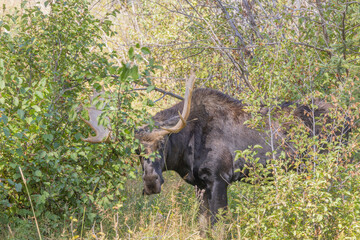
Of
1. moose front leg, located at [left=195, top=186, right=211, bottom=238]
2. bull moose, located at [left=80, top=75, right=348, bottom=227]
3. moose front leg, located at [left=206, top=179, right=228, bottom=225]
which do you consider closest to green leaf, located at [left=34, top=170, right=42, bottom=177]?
bull moose, located at [left=80, top=75, right=348, bottom=227]

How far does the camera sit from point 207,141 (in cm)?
576

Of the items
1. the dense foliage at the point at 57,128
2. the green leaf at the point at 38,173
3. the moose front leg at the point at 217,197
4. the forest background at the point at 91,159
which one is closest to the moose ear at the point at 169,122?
the forest background at the point at 91,159

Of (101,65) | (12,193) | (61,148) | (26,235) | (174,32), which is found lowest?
(26,235)

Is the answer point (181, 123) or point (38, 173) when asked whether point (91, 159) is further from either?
point (181, 123)

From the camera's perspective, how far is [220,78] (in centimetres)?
890

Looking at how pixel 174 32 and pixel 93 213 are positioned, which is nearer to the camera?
pixel 93 213

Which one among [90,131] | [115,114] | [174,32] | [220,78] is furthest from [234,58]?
[115,114]

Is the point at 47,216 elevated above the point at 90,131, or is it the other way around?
the point at 90,131

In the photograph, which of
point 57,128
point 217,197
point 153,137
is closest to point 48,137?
point 57,128

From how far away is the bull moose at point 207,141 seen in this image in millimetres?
5539

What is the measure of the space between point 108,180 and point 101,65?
1.28 metres

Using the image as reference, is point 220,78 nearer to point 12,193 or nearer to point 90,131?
point 90,131

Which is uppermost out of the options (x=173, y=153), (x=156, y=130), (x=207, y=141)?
(x=156, y=130)

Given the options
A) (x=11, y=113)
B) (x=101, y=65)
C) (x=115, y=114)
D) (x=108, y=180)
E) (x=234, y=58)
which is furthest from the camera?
(x=234, y=58)
